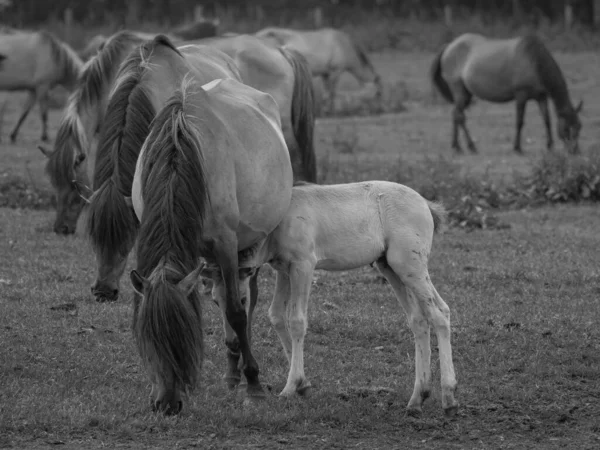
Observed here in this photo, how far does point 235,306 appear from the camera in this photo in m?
5.68

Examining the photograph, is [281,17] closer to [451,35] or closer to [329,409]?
[451,35]

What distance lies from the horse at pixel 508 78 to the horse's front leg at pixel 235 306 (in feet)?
38.5

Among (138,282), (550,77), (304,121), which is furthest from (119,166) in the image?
(550,77)

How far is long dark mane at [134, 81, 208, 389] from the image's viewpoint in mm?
5020

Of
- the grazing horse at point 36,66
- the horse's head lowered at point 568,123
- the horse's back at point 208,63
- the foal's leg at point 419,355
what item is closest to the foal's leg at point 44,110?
the grazing horse at point 36,66

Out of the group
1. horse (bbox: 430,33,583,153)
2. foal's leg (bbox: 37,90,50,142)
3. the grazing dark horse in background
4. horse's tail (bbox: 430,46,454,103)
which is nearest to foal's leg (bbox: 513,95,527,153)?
horse (bbox: 430,33,583,153)

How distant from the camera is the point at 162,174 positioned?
5395mm

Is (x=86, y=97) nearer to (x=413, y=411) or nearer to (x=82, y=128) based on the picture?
(x=82, y=128)

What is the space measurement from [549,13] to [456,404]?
37.3 m

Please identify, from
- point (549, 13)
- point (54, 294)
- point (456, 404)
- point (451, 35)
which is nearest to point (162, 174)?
point (456, 404)

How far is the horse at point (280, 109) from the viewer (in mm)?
6379

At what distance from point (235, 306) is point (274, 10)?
124 feet

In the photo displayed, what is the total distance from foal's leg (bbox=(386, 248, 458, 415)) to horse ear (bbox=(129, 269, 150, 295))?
1.58m

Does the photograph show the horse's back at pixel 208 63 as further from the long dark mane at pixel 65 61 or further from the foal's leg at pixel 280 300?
the long dark mane at pixel 65 61
